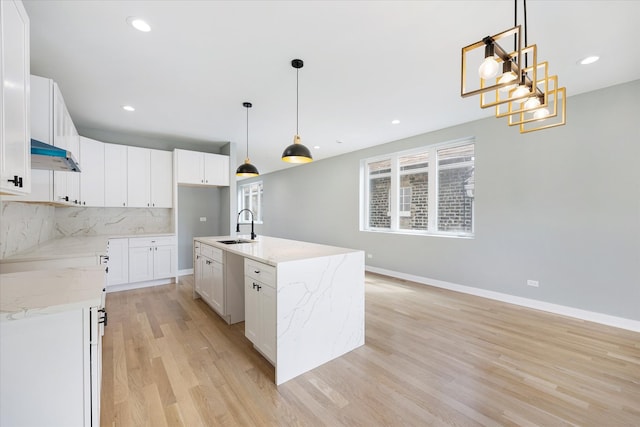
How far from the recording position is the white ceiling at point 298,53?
196 cm

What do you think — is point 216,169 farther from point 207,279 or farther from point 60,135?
point 60,135

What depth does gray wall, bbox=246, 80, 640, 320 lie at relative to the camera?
304 cm

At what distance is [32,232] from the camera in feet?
10.1

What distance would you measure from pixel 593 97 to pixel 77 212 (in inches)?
298

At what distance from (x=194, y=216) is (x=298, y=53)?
4282 millimetres

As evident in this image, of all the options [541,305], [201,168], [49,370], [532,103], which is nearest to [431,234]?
[541,305]

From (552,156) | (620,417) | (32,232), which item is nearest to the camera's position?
(620,417)

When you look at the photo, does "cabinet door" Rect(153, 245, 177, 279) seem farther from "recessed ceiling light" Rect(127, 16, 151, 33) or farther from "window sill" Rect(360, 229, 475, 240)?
"window sill" Rect(360, 229, 475, 240)

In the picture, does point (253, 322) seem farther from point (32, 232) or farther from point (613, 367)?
point (613, 367)

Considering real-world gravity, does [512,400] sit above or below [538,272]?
below

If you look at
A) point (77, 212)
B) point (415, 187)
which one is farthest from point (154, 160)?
point (415, 187)

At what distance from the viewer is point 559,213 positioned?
3.46 m

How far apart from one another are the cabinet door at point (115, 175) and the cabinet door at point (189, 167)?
32.7 inches

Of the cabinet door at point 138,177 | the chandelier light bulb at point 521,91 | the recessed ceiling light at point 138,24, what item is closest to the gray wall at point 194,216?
the cabinet door at point 138,177
